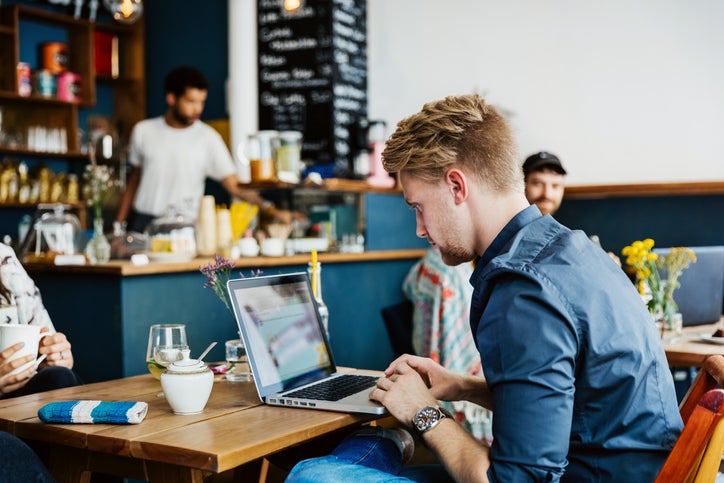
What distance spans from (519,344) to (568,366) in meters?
0.09

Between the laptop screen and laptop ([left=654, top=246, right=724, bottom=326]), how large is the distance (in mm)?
1631

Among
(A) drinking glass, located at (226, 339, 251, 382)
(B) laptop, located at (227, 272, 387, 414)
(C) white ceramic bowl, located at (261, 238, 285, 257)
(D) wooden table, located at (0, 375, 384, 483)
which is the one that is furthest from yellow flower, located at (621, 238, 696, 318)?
(C) white ceramic bowl, located at (261, 238, 285, 257)

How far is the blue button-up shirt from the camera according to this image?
4.24ft

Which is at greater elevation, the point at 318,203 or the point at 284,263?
the point at 318,203

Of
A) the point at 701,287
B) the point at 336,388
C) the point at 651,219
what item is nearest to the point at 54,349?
the point at 336,388

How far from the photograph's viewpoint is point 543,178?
3744 mm

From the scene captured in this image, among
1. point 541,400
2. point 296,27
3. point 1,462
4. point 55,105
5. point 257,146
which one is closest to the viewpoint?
point 541,400

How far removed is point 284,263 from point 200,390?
7.62 ft

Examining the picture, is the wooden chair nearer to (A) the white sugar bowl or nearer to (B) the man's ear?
(B) the man's ear

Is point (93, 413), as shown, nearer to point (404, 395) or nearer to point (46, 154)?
point (404, 395)

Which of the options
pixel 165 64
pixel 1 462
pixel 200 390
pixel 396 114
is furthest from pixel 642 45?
pixel 1 462

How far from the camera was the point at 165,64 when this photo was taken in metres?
6.85

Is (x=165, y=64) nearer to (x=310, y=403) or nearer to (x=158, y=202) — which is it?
(x=158, y=202)

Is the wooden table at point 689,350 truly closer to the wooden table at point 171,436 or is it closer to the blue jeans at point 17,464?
the wooden table at point 171,436
